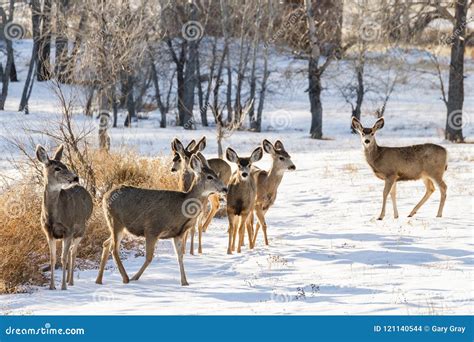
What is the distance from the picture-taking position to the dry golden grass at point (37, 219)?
11242mm

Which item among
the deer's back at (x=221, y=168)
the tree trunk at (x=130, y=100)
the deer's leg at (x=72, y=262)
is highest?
the tree trunk at (x=130, y=100)

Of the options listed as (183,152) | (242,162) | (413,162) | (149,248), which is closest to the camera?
(149,248)

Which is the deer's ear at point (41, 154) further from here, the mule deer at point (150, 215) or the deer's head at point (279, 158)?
the deer's head at point (279, 158)

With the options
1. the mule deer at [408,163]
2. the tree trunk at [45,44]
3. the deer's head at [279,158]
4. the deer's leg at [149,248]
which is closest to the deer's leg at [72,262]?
the deer's leg at [149,248]

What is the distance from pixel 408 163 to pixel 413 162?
0.09 metres

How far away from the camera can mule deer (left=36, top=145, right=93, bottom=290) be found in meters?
10.8

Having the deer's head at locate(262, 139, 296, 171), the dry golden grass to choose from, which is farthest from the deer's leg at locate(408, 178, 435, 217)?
the dry golden grass

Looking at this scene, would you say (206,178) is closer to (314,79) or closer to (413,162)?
(413,162)

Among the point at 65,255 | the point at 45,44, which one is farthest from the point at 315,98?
the point at 65,255

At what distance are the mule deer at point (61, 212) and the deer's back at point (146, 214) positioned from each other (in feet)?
1.32

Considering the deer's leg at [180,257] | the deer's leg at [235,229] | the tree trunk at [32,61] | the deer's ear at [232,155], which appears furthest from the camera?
the tree trunk at [32,61]

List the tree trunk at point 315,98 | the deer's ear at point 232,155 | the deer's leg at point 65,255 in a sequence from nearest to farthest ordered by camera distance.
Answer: the deer's leg at point 65,255 → the deer's ear at point 232,155 → the tree trunk at point 315,98

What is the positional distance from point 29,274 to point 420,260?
4948mm

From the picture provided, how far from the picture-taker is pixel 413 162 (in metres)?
15.8
